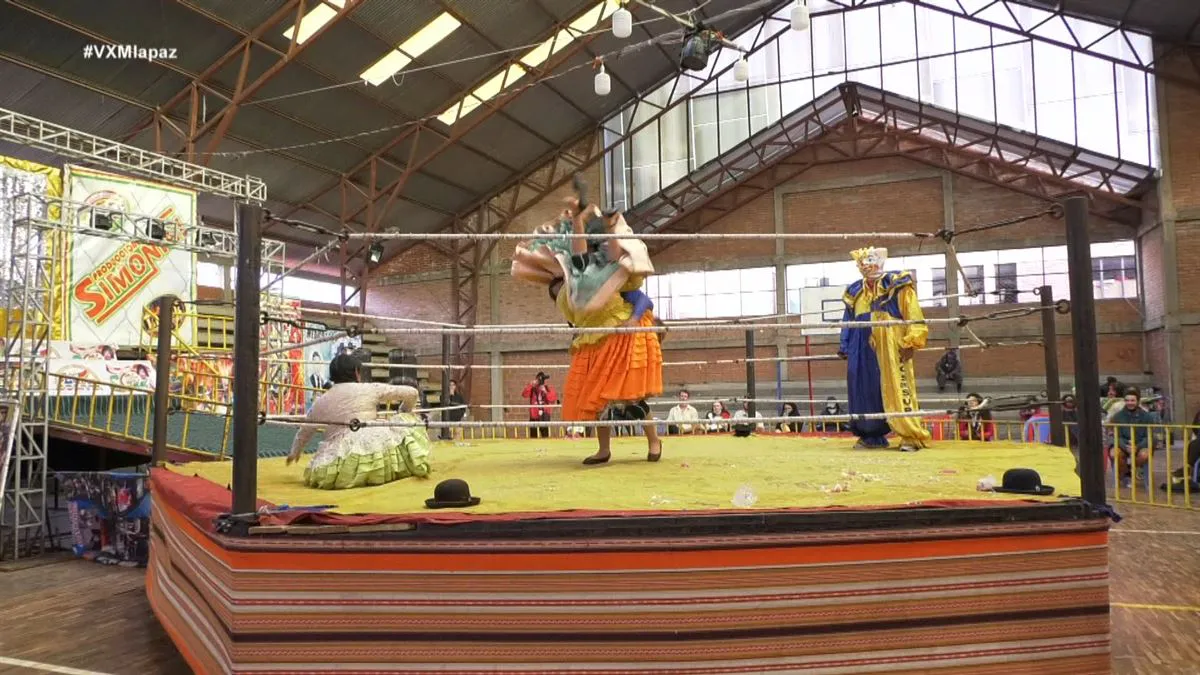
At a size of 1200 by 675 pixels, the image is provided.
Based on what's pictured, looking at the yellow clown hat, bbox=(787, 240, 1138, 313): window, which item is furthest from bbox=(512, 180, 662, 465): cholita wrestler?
bbox=(787, 240, 1138, 313): window

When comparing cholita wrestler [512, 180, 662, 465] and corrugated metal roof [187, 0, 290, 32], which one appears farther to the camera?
corrugated metal roof [187, 0, 290, 32]

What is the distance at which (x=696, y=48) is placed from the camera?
11.6 m

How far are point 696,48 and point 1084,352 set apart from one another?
10227mm

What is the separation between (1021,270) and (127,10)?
677 inches

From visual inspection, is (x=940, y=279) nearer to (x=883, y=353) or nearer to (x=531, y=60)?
(x=531, y=60)

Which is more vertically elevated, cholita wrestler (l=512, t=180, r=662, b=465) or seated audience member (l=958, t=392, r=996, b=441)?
cholita wrestler (l=512, t=180, r=662, b=465)

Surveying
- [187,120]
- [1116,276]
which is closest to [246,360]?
[187,120]

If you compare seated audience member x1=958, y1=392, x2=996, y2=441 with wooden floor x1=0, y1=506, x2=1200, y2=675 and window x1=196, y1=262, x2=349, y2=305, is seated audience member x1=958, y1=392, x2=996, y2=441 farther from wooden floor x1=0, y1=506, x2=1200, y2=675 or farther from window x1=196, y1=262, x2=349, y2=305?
window x1=196, y1=262, x2=349, y2=305

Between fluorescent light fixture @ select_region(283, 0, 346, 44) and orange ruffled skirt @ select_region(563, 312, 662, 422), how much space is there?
32.9 ft

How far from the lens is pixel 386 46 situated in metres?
12.9

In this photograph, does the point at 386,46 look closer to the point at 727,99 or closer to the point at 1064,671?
the point at 727,99

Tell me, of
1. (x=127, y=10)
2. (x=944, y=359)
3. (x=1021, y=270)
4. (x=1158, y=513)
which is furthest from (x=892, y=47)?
(x=127, y=10)

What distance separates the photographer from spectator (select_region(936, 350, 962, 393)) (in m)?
15.5

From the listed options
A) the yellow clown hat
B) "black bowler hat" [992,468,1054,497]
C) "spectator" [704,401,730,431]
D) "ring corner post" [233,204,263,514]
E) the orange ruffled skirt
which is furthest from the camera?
the yellow clown hat
